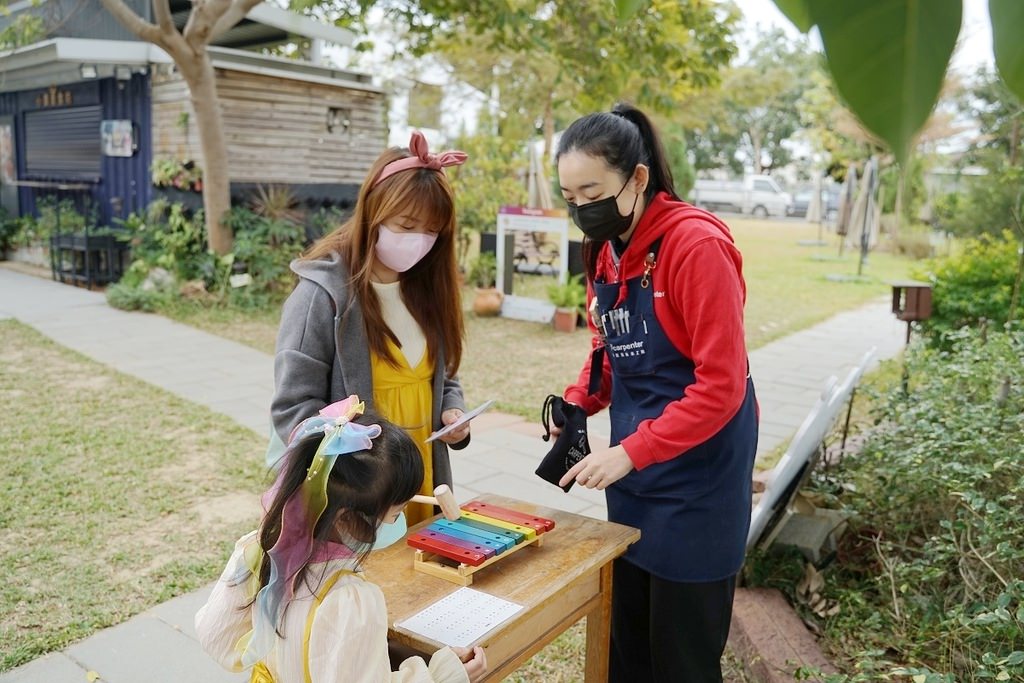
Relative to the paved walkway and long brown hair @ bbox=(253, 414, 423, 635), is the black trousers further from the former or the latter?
the paved walkway

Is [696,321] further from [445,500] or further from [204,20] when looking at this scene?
[204,20]

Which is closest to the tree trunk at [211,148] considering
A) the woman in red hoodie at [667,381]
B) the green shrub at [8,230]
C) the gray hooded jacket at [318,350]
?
the green shrub at [8,230]

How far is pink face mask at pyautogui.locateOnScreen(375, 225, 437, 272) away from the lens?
7.96 ft

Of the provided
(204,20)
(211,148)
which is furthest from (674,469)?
(211,148)

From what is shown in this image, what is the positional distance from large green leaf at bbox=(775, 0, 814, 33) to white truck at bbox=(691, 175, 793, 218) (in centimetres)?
3601

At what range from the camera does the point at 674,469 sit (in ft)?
7.20

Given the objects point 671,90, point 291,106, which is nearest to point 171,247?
point 291,106

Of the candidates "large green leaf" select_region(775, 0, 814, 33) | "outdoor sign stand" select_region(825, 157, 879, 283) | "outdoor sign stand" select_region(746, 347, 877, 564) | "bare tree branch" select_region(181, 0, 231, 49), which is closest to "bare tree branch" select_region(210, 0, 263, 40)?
"bare tree branch" select_region(181, 0, 231, 49)

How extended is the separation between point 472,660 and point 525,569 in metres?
0.37

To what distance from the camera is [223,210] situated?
992 cm

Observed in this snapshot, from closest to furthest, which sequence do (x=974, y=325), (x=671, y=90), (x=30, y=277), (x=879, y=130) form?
(x=879, y=130)
(x=974, y=325)
(x=671, y=90)
(x=30, y=277)

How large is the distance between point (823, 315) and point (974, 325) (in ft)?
14.7

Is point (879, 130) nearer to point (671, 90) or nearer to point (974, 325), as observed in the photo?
point (974, 325)

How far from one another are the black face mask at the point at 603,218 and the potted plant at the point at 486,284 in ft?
25.6
